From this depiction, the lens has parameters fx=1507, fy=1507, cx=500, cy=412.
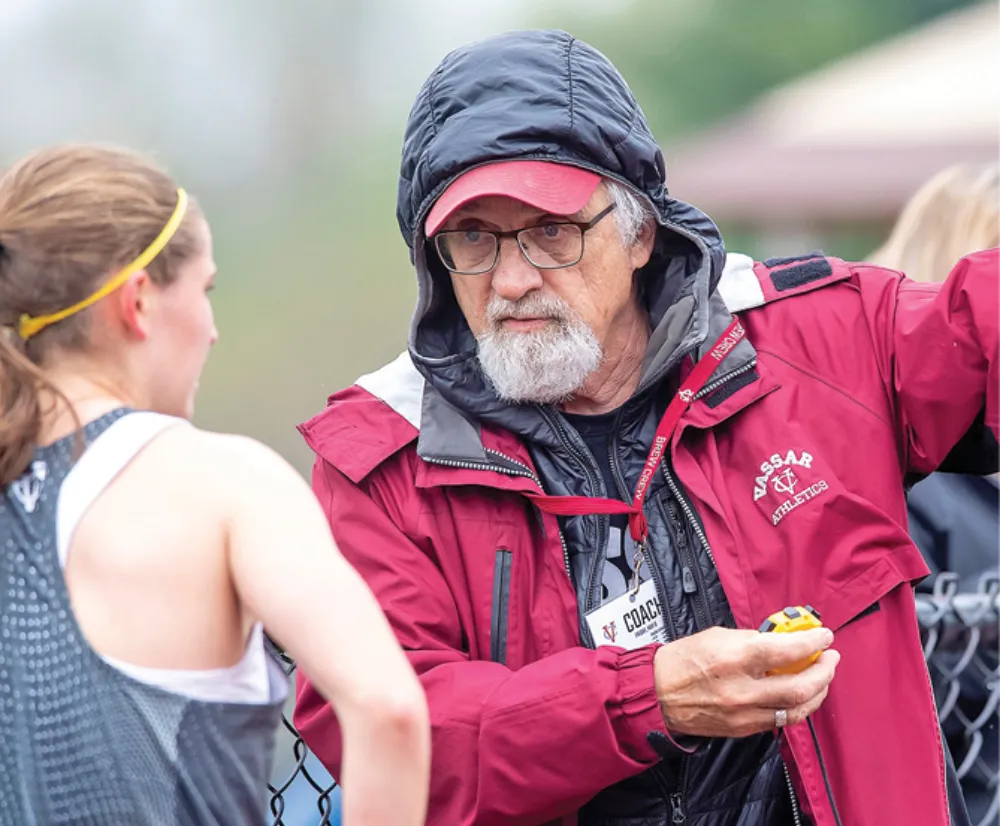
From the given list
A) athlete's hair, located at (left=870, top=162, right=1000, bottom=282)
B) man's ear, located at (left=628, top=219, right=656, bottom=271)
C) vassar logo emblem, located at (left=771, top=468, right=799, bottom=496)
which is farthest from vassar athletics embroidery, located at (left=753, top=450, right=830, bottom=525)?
athlete's hair, located at (left=870, top=162, right=1000, bottom=282)

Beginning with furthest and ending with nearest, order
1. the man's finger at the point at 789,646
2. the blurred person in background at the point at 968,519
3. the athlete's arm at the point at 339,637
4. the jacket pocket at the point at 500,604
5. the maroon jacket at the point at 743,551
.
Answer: the blurred person in background at the point at 968,519 → the jacket pocket at the point at 500,604 → the maroon jacket at the point at 743,551 → the man's finger at the point at 789,646 → the athlete's arm at the point at 339,637

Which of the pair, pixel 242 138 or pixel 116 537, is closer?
pixel 116 537

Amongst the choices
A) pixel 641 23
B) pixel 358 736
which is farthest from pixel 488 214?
pixel 641 23

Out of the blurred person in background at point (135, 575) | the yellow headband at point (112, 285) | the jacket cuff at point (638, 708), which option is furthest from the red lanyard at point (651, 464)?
the yellow headband at point (112, 285)

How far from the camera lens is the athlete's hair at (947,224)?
3.42m

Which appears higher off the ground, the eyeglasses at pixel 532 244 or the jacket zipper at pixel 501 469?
the eyeglasses at pixel 532 244

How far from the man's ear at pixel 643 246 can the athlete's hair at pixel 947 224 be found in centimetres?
110

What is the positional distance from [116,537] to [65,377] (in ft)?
0.75

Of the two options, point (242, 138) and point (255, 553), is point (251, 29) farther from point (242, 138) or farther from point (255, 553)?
point (255, 553)

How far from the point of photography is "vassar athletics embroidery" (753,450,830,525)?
2287 mm

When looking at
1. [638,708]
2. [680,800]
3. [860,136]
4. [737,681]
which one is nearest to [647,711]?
[638,708]

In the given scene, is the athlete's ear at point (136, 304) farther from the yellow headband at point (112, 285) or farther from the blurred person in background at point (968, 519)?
the blurred person in background at point (968, 519)

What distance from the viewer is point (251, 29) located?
36.9 ft

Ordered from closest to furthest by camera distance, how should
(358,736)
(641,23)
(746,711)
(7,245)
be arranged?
(358,736) < (7,245) < (746,711) < (641,23)
